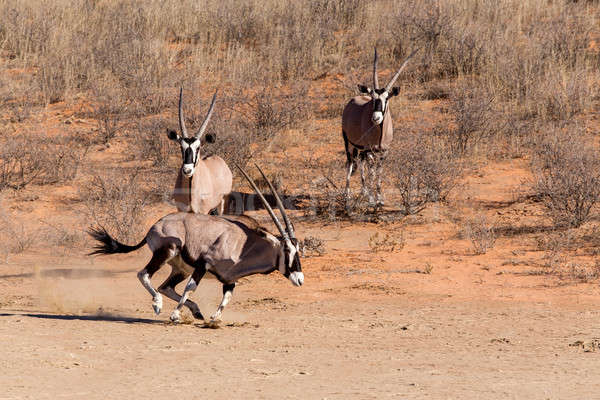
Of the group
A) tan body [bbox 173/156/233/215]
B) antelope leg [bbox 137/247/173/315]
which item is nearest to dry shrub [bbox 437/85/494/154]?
tan body [bbox 173/156/233/215]

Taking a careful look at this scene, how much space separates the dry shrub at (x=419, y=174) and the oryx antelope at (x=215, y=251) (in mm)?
4697

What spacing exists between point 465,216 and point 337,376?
688 cm

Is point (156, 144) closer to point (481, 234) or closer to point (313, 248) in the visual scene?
point (313, 248)

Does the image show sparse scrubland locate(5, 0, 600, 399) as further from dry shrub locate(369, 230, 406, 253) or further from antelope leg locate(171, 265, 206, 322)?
antelope leg locate(171, 265, 206, 322)

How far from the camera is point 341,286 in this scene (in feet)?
33.6

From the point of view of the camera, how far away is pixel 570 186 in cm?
1195

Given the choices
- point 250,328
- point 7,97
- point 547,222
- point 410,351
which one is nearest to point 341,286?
point 250,328

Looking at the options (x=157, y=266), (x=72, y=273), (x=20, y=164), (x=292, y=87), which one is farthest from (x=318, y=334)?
(x=292, y=87)

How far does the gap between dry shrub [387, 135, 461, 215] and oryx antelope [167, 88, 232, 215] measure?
3009 millimetres

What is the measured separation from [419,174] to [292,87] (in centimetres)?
543

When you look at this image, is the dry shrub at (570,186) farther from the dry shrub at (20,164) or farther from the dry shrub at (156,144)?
the dry shrub at (20,164)

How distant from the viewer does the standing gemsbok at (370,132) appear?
13.5 meters

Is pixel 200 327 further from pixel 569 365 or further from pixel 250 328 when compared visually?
pixel 569 365

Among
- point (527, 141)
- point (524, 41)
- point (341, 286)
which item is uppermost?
point (524, 41)
